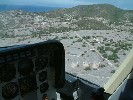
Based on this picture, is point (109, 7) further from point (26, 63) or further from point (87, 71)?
point (26, 63)

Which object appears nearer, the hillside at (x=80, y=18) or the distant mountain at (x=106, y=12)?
the hillside at (x=80, y=18)

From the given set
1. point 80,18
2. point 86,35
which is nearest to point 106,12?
point 80,18

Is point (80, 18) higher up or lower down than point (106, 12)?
lower down

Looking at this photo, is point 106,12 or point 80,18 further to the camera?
point 106,12

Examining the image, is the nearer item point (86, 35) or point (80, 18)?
point (86, 35)

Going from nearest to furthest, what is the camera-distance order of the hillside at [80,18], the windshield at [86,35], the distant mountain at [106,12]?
1. the windshield at [86,35]
2. the hillside at [80,18]
3. the distant mountain at [106,12]

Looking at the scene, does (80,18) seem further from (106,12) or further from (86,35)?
(86,35)

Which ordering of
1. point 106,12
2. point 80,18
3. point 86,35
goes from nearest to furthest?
point 86,35 → point 80,18 → point 106,12

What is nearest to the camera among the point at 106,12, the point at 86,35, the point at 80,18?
the point at 86,35

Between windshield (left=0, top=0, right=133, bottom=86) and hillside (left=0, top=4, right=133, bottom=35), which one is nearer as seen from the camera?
windshield (left=0, top=0, right=133, bottom=86)
